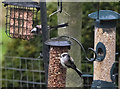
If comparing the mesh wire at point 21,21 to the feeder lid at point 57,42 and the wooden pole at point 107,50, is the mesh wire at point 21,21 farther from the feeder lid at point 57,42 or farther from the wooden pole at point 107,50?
the wooden pole at point 107,50

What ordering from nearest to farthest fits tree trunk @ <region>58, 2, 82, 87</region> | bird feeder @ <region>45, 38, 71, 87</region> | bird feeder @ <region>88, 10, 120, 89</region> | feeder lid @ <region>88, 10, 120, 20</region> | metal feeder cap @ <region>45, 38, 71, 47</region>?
1. metal feeder cap @ <region>45, 38, 71, 47</region>
2. bird feeder @ <region>45, 38, 71, 87</region>
3. feeder lid @ <region>88, 10, 120, 20</region>
4. bird feeder @ <region>88, 10, 120, 89</region>
5. tree trunk @ <region>58, 2, 82, 87</region>

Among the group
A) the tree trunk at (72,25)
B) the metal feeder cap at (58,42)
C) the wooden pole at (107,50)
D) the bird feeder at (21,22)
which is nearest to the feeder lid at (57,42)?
the metal feeder cap at (58,42)

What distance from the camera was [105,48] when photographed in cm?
374

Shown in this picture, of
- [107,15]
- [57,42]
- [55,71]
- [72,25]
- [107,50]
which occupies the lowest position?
[55,71]

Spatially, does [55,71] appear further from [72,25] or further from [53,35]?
[53,35]

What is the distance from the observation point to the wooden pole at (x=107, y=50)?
3740 millimetres

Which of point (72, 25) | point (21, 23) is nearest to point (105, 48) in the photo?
point (72, 25)

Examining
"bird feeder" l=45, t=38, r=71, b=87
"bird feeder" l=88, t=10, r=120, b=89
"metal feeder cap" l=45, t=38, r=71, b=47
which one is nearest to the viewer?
"metal feeder cap" l=45, t=38, r=71, b=47

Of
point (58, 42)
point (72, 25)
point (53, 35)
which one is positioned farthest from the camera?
point (53, 35)

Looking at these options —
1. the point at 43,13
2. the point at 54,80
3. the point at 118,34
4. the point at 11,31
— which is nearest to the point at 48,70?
the point at 54,80

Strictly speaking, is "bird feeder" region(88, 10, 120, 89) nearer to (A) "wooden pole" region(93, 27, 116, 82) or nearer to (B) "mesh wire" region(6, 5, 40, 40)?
(A) "wooden pole" region(93, 27, 116, 82)

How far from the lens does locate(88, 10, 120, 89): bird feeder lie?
12.2 ft

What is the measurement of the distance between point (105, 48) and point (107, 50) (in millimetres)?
35

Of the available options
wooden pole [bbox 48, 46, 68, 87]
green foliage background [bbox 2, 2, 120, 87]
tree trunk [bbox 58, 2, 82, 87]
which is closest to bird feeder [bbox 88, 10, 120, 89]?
tree trunk [bbox 58, 2, 82, 87]
